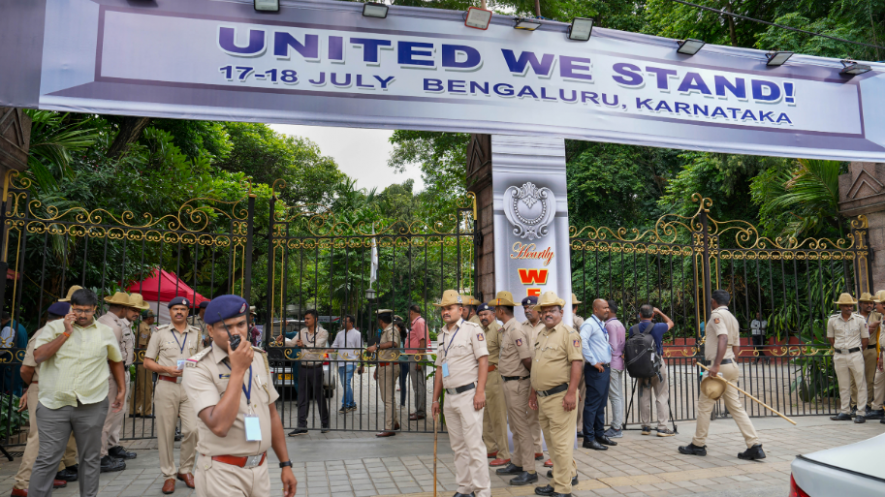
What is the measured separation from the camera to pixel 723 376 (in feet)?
21.6

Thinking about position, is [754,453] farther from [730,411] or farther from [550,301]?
[550,301]

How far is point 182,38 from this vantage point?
21.6 ft

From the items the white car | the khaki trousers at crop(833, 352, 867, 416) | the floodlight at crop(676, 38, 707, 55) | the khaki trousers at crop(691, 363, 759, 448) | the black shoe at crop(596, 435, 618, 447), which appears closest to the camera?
the white car

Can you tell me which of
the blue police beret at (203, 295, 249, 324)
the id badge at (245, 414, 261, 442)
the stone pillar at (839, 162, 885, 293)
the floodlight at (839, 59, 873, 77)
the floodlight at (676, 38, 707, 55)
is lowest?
the id badge at (245, 414, 261, 442)

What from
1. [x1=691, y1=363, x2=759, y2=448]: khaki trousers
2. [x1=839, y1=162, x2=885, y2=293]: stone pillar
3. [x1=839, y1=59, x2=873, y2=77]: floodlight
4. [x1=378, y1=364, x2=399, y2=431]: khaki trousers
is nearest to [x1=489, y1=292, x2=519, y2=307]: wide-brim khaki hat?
[x1=378, y1=364, x2=399, y2=431]: khaki trousers

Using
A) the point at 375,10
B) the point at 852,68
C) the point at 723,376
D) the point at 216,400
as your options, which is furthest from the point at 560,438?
the point at 852,68

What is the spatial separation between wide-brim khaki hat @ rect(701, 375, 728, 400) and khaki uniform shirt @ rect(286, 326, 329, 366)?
4514 mm

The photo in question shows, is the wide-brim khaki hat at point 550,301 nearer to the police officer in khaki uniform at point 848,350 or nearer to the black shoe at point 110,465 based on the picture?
the black shoe at point 110,465

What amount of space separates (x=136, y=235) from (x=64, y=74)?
1979 millimetres

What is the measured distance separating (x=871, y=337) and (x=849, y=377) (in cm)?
73

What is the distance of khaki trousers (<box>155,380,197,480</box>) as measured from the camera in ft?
17.7

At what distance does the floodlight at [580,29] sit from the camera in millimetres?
7250

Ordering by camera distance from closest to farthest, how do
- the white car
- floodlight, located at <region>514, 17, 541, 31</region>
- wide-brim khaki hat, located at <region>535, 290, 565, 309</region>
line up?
the white car, wide-brim khaki hat, located at <region>535, 290, 565, 309</region>, floodlight, located at <region>514, 17, 541, 31</region>

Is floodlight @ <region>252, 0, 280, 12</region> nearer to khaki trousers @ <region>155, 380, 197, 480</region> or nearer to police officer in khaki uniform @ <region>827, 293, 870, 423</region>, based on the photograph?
khaki trousers @ <region>155, 380, 197, 480</region>
